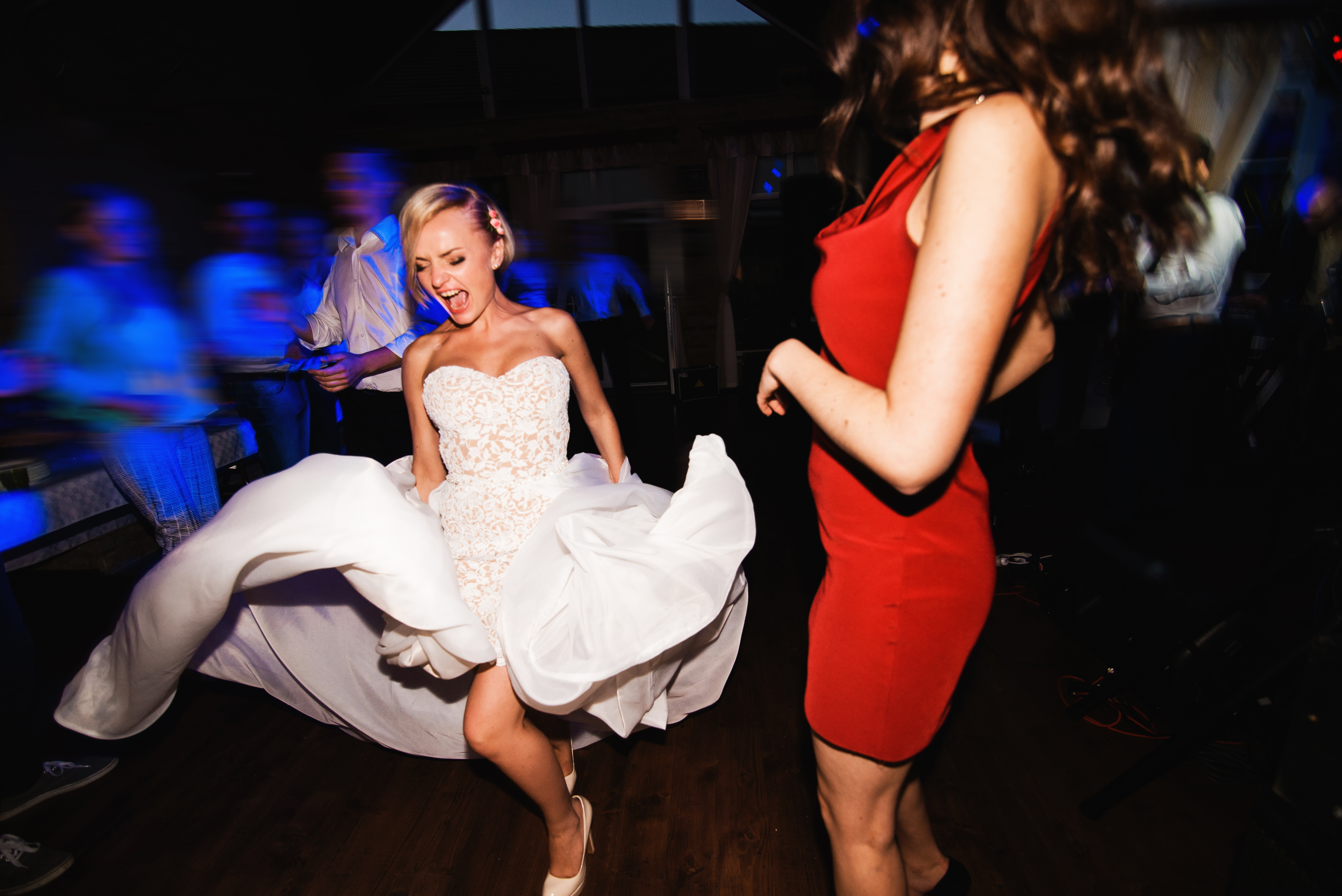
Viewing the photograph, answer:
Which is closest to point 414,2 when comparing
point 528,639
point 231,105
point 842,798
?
point 231,105

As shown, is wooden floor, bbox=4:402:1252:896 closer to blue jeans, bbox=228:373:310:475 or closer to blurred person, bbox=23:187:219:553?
blurred person, bbox=23:187:219:553

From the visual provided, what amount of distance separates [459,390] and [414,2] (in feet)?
29.5

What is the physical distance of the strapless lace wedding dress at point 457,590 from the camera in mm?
1269

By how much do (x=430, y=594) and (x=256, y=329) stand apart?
93.5 inches

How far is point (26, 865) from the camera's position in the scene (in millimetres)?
1606

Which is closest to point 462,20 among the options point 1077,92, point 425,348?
point 425,348

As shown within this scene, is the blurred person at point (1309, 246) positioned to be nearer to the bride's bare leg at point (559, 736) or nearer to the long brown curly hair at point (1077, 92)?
the long brown curly hair at point (1077, 92)

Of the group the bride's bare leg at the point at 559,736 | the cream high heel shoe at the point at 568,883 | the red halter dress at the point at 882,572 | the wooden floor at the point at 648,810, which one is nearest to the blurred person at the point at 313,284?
the wooden floor at the point at 648,810

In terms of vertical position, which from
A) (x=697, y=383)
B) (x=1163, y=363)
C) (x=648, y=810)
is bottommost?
(x=648, y=810)

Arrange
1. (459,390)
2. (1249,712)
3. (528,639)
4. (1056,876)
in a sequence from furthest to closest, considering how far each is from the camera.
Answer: (1249,712), (459,390), (1056,876), (528,639)

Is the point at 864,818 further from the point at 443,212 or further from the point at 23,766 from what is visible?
the point at 23,766

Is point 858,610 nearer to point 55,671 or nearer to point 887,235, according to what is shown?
point 887,235

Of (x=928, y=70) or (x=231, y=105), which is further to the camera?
(x=231, y=105)

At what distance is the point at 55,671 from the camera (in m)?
2.58
